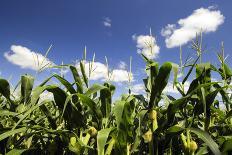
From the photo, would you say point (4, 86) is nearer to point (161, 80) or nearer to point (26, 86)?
point (26, 86)

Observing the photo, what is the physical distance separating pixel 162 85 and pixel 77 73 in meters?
0.72

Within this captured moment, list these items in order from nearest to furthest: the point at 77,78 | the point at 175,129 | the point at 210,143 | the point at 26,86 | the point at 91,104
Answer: the point at 210,143 → the point at 175,129 → the point at 91,104 → the point at 77,78 → the point at 26,86

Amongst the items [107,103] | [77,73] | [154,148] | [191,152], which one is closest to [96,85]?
[107,103]

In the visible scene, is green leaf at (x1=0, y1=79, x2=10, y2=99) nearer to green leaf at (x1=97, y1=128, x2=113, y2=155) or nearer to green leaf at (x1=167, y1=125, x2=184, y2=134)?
green leaf at (x1=97, y1=128, x2=113, y2=155)

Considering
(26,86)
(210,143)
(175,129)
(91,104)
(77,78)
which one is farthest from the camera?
(26,86)

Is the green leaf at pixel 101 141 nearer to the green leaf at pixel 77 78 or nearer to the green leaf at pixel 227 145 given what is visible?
the green leaf at pixel 77 78

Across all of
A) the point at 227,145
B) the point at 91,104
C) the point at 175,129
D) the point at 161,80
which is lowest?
the point at 227,145

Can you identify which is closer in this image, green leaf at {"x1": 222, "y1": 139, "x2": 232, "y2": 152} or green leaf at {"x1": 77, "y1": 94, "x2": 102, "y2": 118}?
green leaf at {"x1": 222, "y1": 139, "x2": 232, "y2": 152}

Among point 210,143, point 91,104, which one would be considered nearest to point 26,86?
point 91,104

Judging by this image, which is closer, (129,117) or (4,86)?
(129,117)

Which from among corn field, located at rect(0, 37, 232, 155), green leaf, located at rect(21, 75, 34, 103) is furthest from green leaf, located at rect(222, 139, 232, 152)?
green leaf, located at rect(21, 75, 34, 103)

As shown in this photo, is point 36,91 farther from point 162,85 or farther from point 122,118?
point 162,85

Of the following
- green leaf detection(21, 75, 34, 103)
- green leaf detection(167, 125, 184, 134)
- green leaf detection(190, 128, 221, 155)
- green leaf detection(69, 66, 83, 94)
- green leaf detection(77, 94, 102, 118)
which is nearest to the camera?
green leaf detection(190, 128, 221, 155)

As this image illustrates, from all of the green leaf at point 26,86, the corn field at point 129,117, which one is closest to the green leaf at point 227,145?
the corn field at point 129,117
